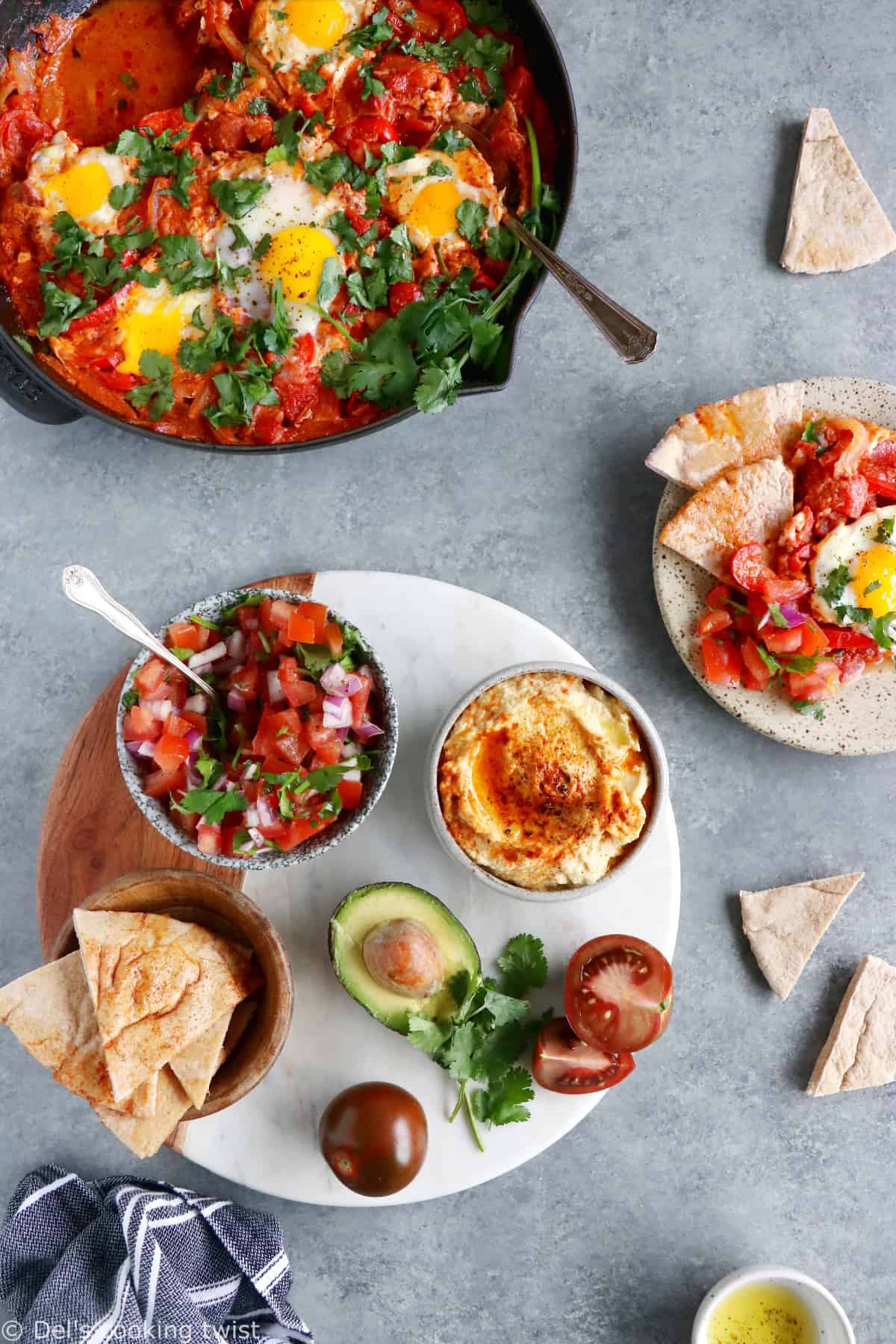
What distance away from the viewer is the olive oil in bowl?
363cm

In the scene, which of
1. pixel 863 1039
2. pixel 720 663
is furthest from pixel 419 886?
pixel 863 1039

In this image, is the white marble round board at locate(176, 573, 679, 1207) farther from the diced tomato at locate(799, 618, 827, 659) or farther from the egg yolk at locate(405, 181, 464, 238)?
the egg yolk at locate(405, 181, 464, 238)

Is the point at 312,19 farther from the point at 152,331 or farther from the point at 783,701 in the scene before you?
the point at 783,701

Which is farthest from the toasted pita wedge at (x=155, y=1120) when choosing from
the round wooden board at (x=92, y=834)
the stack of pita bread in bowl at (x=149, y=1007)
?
the round wooden board at (x=92, y=834)

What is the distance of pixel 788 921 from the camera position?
3834 millimetres

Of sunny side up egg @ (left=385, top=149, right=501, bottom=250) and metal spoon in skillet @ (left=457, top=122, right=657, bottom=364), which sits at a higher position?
sunny side up egg @ (left=385, top=149, right=501, bottom=250)

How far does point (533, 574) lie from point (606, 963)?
1343 mm

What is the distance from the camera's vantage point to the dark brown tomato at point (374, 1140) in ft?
10.5

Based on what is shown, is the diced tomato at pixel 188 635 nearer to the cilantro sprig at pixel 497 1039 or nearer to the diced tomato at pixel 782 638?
the cilantro sprig at pixel 497 1039

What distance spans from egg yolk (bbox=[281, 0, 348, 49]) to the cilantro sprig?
2992 mm

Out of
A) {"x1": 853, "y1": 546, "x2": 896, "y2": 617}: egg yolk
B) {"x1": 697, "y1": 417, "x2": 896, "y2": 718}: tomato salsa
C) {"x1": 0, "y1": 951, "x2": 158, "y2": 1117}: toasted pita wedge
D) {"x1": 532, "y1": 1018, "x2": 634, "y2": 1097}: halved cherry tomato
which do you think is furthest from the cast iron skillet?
{"x1": 532, "y1": 1018, "x2": 634, "y2": 1097}: halved cherry tomato

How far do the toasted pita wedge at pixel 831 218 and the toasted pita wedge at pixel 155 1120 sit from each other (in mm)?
3347

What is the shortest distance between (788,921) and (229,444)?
2479 mm

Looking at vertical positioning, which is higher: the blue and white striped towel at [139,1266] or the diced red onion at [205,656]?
the diced red onion at [205,656]
